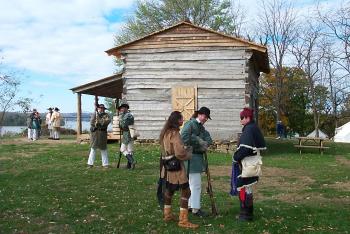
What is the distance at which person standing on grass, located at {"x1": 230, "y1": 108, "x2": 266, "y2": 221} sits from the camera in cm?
783

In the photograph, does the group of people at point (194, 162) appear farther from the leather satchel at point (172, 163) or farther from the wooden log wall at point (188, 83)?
the wooden log wall at point (188, 83)

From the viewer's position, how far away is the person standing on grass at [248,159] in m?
7.83

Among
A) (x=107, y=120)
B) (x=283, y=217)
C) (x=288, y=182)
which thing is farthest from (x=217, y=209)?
(x=107, y=120)

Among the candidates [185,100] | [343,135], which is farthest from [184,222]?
[343,135]

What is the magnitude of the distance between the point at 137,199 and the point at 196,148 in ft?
7.21

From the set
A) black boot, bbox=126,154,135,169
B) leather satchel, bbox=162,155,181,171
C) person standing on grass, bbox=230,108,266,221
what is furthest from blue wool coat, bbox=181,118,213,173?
black boot, bbox=126,154,135,169

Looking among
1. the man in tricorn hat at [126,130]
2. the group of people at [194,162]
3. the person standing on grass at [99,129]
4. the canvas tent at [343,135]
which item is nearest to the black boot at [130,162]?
the man in tricorn hat at [126,130]

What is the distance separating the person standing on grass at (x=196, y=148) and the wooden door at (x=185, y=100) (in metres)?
12.1

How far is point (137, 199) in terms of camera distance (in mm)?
9852

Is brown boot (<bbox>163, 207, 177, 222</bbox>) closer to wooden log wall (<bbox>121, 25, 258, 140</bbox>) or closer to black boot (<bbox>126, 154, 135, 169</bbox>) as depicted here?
black boot (<bbox>126, 154, 135, 169</bbox>)

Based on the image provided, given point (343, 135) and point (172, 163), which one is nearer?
point (172, 163)

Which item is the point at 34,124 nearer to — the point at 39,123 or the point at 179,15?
the point at 39,123

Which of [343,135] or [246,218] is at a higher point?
[343,135]

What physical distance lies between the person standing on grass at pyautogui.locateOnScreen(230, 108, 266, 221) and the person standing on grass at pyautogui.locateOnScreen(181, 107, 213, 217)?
0.68 meters
